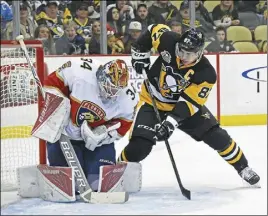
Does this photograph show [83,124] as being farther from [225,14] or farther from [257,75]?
[225,14]

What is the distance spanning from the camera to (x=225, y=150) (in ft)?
13.3

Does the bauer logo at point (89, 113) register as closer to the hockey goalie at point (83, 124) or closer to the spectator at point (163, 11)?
the hockey goalie at point (83, 124)

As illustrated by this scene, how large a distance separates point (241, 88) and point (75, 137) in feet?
10.9

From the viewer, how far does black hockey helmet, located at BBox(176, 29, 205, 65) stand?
148 inches

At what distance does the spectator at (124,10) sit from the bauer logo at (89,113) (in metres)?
3.29

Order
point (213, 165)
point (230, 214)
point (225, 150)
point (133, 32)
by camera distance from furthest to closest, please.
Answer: point (133, 32), point (213, 165), point (225, 150), point (230, 214)

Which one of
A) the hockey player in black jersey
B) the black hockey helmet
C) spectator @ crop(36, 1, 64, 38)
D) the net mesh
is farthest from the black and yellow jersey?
spectator @ crop(36, 1, 64, 38)

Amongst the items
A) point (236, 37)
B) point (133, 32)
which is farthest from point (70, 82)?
point (236, 37)

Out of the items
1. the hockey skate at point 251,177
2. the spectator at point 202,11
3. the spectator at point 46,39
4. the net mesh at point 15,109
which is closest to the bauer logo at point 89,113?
the net mesh at point 15,109

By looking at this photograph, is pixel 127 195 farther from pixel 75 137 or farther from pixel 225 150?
pixel 225 150

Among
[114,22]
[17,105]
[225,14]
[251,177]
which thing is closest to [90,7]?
[114,22]

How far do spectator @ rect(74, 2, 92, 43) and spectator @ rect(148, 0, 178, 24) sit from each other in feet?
2.12

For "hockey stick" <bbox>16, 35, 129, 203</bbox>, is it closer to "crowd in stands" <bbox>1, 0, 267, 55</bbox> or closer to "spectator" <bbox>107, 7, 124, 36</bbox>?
"crowd in stands" <bbox>1, 0, 267, 55</bbox>

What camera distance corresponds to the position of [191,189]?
13.0 ft
